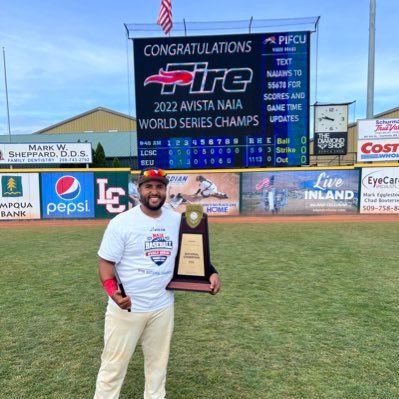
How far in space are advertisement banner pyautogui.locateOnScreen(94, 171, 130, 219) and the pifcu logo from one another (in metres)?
4.16

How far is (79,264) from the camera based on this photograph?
821 centimetres

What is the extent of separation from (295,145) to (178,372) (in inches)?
482

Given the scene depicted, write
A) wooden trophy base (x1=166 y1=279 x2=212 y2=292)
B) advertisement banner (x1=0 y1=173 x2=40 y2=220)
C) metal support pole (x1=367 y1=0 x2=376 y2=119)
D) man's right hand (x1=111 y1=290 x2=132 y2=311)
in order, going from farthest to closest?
metal support pole (x1=367 y1=0 x2=376 y2=119) < advertisement banner (x1=0 y1=173 x2=40 y2=220) < wooden trophy base (x1=166 y1=279 x2=212 y2=292) < man's right hand (x1=111 y1=290 x2=132 y2=311)

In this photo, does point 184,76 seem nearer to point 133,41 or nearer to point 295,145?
point 133,41

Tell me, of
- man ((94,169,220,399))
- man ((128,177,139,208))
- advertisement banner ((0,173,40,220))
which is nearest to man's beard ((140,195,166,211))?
man ((94,169,220,399))

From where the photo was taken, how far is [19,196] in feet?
53.7

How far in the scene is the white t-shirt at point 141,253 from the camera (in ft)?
8.65

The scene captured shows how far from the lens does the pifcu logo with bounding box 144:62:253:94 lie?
46.5 feet

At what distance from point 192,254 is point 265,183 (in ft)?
45.8

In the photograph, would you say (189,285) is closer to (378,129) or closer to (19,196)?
(19,196)

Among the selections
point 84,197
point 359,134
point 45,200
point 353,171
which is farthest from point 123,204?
point 359,134

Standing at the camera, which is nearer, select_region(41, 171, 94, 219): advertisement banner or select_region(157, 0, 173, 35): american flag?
select_region(157, 0, 173, 35): american flag

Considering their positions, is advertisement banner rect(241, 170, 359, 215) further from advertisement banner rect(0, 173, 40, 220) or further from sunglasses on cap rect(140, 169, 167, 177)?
sunglasses on cap rect(140, 169, 167, 177)

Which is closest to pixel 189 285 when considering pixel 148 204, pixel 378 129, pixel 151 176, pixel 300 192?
pixel 148 204
